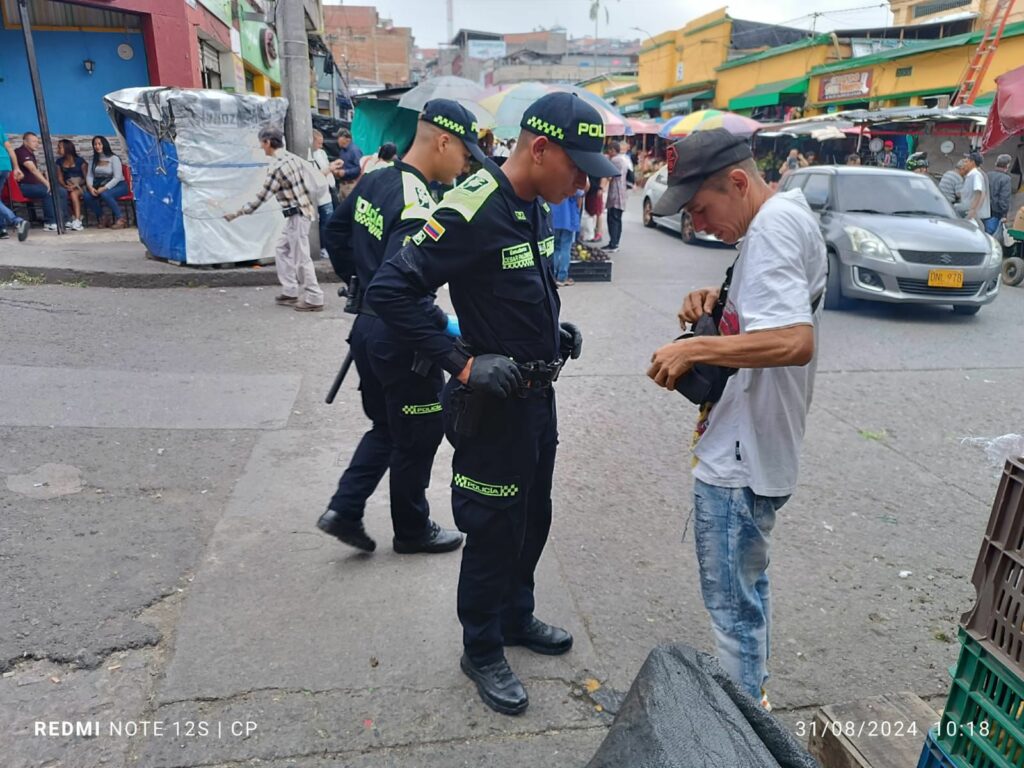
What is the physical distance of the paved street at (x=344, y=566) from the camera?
2611mm

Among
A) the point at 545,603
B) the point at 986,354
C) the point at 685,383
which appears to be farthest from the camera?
the point at 986,354

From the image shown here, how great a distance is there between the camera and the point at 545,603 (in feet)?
10.9

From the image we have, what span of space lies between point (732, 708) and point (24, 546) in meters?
3.34

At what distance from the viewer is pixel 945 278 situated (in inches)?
340

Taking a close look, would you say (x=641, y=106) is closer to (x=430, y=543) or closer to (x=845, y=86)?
(x=845, y=86)

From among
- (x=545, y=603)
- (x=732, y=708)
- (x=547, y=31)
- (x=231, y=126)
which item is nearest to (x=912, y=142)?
(x=231, y=126)

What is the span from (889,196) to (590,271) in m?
3.97

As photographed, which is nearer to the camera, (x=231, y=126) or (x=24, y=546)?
(x=24, y=546)

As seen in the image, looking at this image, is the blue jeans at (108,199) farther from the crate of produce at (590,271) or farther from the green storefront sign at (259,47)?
the crate of produce at (590,271)

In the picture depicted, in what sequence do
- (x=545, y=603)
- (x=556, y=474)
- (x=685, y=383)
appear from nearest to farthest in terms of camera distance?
(x=685, y=383) < (x=545, y=603) < (x=556, y=474)

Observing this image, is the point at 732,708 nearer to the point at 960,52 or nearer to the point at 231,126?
the point at 231,126

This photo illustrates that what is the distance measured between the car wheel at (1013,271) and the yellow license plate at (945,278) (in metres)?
3.69

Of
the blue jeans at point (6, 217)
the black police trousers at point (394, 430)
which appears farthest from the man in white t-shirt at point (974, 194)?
the blue jeans at point (6, 217)

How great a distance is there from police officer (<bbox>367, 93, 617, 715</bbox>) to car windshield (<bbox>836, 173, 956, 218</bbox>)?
8.32 meters
